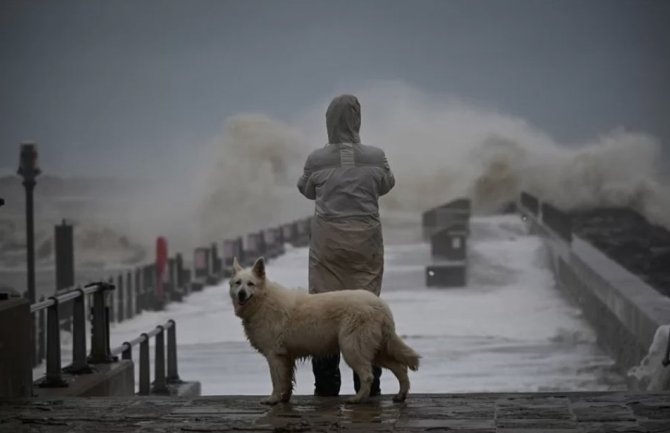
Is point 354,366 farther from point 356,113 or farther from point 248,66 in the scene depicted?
point 248,66

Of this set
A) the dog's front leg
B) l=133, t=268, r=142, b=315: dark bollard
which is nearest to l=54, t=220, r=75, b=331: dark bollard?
l=133, t=268, r=142, b=315: dark bollard

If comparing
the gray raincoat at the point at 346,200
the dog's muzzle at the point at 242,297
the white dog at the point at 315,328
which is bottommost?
the white dog at the point at 315,328

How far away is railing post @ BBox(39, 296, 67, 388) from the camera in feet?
29.9

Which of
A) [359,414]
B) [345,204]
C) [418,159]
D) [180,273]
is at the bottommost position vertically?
[180,273]

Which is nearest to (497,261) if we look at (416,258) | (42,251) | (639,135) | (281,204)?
(416,258)

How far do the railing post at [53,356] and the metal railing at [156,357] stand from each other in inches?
51.5

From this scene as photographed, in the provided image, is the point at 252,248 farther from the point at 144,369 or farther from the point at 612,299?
the point at 144,369

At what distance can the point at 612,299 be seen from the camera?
1554 centimetres

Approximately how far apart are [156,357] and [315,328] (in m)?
5.22

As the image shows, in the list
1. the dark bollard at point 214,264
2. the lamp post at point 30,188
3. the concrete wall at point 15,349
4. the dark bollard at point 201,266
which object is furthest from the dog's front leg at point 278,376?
the dark bollard at point 214,264

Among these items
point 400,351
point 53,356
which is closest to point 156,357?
point 53,356

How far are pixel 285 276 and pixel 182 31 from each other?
417cm

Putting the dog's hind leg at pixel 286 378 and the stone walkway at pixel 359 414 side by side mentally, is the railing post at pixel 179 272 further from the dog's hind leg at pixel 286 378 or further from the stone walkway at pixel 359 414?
the dog's hind leg at pixel 286 378

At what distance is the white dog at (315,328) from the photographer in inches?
285
